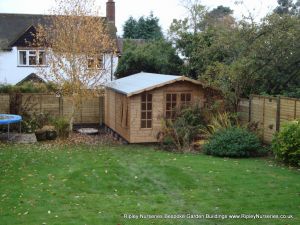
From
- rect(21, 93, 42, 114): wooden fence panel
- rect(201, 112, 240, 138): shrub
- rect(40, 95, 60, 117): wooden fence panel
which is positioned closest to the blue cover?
rect(21, 93, 42, 114): wooden fence panel

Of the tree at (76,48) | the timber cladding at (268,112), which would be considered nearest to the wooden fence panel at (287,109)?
the timber cladding at (268,112)

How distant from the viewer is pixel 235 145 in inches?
650

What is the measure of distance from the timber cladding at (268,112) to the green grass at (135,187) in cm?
213

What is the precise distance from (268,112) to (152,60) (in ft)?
44.5

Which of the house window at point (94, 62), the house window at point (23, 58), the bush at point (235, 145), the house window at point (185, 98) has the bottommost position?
the bush at point (235, 145)

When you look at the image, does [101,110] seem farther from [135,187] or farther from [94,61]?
[135,187]

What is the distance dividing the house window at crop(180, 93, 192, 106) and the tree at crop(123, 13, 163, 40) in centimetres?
3417

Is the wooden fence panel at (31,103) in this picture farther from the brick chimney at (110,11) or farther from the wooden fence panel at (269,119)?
the brick chimney at (110,11)

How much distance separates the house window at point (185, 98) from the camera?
19.9 meters

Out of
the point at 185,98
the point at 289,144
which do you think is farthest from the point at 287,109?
the point at 185,98

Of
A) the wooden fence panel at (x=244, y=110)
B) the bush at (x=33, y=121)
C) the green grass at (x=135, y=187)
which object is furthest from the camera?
the bush at (x=33, y=121)

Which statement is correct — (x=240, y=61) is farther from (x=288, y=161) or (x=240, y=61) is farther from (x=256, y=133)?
(x=288, y=161)

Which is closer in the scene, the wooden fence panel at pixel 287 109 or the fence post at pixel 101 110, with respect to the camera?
the wooden fence panel at pixel 287 109

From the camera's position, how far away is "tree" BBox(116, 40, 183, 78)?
96.0 ft
